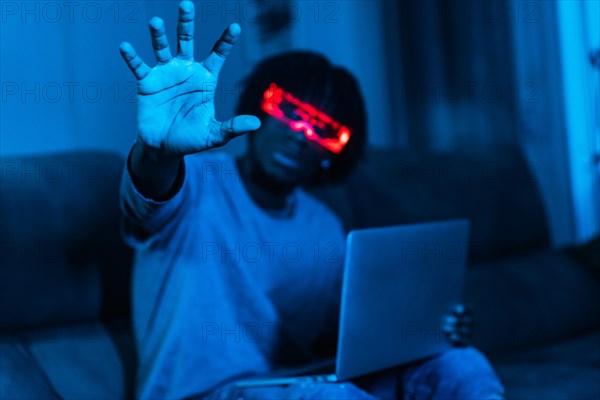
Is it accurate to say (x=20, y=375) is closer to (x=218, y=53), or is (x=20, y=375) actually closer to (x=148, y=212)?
(x=148, y=212)

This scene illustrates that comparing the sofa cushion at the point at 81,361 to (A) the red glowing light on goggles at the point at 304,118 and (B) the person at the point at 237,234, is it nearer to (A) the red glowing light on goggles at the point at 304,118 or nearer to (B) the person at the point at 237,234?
(B) the person at the point at 237,234

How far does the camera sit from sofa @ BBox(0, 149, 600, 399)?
4.53 ft

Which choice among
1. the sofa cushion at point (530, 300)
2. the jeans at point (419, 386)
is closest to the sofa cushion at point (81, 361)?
the jeans at point (419, 386)

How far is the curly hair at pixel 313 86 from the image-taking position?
163 centimetres

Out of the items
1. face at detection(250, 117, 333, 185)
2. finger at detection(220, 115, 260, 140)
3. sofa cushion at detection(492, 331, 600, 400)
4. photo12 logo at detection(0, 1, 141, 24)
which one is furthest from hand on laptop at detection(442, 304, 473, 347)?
photo12 logo at detection(0, 1, 141, 24)

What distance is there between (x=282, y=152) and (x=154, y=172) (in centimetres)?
41

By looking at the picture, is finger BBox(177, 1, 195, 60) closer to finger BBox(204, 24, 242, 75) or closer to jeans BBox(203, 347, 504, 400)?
finger BBox(204, 24, 242, 75)

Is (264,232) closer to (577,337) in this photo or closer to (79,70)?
(79,70)

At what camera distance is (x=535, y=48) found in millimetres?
2521

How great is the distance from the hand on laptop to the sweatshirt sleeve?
577 mm

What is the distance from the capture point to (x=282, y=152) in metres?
1.45

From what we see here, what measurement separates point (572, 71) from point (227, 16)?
1282mm

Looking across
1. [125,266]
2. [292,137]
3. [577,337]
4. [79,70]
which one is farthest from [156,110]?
[577,337]

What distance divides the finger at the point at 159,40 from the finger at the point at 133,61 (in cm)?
3
